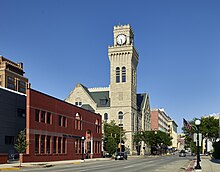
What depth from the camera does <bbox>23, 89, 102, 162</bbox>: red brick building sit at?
56656mm

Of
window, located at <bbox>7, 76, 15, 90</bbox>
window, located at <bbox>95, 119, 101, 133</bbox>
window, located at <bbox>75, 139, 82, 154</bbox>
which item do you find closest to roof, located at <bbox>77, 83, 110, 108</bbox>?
window, located at <bbox>7, 76, 15, 90</bbox>

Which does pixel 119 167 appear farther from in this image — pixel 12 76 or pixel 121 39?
pixel 12 76

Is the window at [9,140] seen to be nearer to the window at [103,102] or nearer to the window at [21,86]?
the window at [103,102]

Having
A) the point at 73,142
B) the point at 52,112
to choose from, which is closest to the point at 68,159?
the point at 73,142

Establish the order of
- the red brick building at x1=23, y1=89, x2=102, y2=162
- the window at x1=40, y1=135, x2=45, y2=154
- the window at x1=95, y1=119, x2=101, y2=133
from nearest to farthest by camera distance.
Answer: the red brick building at x1=23, y1=89, x2=102, y2=162 < the window at x1=40, y1=135, x2=45, y2=154 < the window at x1=95, y1=119, x2=101, y2=133

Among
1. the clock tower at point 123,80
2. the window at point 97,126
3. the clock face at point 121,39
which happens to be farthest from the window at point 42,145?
the clock face at point 121,39

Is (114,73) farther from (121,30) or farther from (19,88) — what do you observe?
(19,88)

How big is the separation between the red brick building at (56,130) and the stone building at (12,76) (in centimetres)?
8440

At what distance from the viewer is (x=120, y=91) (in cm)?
13300

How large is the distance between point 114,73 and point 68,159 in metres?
66.5

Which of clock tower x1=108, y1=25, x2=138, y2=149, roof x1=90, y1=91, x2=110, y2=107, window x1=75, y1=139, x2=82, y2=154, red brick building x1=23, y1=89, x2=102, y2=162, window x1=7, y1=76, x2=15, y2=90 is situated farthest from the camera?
window x1=7, y1=76, x2=15, y2=90

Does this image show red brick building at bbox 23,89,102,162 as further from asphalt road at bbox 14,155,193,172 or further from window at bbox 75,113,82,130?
asphalt road at bbox 14,155,193,172

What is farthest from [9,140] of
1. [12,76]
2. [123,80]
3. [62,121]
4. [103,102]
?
[12,76]

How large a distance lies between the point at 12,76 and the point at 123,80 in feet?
192
